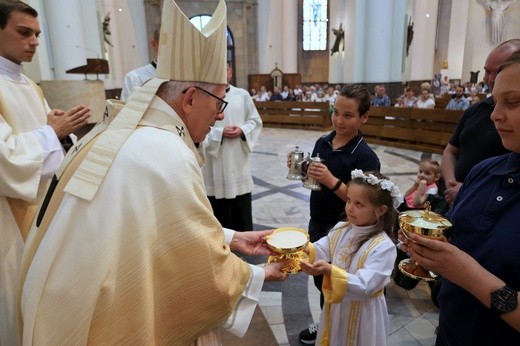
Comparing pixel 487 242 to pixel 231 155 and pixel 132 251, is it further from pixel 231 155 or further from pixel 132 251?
pixel 231 155

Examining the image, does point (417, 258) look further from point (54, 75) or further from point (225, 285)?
point (54, 75)

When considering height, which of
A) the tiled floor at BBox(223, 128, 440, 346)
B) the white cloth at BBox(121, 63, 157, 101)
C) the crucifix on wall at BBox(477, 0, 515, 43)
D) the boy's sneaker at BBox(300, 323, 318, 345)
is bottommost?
the tiled floor at BBox(223, 128, 440, 346)

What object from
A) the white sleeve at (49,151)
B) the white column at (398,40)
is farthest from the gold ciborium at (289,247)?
the white column at (398,40)

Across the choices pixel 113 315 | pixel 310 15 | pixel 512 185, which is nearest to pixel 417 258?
pixel 512 185

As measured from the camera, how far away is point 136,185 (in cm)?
115

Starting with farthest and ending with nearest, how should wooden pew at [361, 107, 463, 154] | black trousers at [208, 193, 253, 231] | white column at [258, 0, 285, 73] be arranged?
white column at [258, 0, 285, 73] < wooden pew at [361, 107, 463, 154] < black trousers at [208, 193, 253, 231]

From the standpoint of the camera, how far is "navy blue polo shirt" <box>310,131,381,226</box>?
2297 mm

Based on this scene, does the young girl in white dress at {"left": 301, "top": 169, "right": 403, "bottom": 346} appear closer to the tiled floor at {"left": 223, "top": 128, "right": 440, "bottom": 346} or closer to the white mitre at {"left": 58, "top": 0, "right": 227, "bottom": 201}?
the tiled floor at {"left": 223, "top": 128, "right": 440, "bottom": 346}

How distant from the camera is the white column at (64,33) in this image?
6723 mm

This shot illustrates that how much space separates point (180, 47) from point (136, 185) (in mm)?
630

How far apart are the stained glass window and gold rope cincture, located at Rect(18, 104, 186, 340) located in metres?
28.5

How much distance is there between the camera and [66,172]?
1302mm

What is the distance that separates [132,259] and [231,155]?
2760 millimetres

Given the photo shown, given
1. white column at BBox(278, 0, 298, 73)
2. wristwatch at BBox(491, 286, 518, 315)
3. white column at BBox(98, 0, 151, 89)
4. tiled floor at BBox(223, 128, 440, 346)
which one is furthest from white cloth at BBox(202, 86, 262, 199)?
white column at BBox(278, 0, 298, 73)
